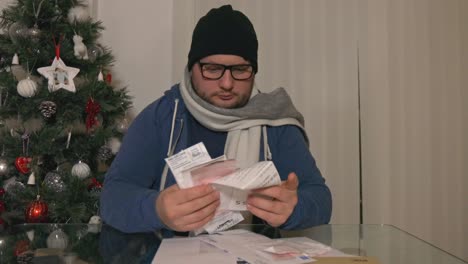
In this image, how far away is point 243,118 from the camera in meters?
1.36

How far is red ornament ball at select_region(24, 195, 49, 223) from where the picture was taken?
1.74 metres

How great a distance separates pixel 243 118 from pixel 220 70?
6.7 inches

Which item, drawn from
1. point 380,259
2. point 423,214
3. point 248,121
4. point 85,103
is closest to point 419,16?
point 423,214

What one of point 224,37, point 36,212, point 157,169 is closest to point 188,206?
point 157,169

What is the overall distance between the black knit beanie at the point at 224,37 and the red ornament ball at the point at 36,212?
0.91 m

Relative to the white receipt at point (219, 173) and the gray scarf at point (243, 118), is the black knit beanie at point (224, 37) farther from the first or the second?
the white receipt at point (219, 173)

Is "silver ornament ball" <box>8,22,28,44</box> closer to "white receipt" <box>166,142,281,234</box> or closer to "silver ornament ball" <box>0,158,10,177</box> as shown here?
"silver ornament ball" <box>0,158,10,177</box>

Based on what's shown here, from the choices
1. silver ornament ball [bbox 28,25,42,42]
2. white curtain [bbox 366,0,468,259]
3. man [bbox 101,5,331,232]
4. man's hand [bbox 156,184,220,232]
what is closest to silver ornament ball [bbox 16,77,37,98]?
silver ornament ball [bbox 28,25,42,42]

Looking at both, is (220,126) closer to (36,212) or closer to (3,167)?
(36,212)

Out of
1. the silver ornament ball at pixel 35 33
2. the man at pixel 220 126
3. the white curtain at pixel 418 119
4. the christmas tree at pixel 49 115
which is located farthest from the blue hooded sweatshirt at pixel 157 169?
the white curtain at pixel 418 119

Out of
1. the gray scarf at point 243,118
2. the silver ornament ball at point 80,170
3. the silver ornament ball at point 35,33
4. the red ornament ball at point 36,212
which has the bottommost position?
the red ornament ball at point 36,212

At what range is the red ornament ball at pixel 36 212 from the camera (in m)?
1.74

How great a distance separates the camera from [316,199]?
114cm

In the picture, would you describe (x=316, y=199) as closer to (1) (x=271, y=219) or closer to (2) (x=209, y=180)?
(1) (x=271, y=219)
